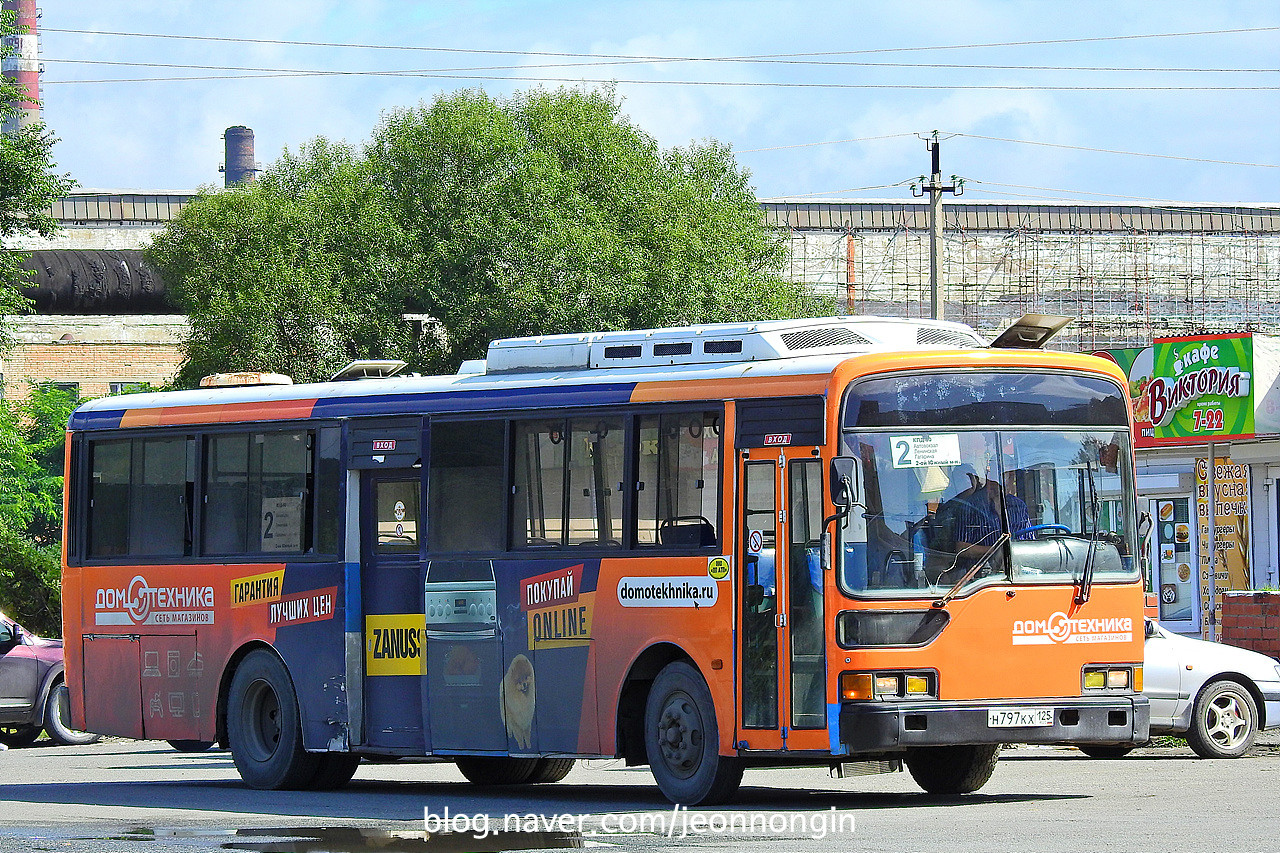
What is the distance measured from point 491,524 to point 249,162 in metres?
94.3

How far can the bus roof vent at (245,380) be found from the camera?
16.7 metres

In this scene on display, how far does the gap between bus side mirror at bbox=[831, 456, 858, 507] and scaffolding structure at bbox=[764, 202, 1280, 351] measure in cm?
5014

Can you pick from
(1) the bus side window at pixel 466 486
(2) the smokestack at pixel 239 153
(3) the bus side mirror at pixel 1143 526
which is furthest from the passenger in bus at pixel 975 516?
(2) the smokestack at pixel 239 153

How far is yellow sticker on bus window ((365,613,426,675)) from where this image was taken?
14.5 metres

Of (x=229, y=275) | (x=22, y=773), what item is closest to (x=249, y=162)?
(x=229, y=275)

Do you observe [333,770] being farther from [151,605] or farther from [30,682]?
[30,682]

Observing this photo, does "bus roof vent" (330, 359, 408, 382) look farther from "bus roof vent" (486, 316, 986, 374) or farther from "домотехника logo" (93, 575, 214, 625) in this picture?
"bus roof vent" (486, 316, 986, 374)

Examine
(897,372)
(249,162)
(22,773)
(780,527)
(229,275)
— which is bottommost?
(22,773)

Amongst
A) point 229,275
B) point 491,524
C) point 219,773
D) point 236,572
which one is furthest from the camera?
point 229,275

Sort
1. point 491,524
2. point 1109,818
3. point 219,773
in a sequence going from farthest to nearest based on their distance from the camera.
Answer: point 219,773 → point 491,524 → point 1109,818

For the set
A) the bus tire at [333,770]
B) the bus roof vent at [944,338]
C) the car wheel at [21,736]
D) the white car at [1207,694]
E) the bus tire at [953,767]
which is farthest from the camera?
the car wheel at [21,736]

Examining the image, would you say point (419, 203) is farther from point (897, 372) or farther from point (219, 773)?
point (897, 372)

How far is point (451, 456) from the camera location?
14.5m

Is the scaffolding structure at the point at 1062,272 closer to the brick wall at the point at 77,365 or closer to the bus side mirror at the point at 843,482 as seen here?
the brick wall at the point at 77,365
